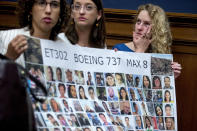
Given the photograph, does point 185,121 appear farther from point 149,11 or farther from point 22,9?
point 22,9

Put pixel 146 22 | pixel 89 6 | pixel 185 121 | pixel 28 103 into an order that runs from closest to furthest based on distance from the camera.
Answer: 1. pixel 28 103
2. pixel 89 6
3. pixel 146 22
4. pixel 185 121

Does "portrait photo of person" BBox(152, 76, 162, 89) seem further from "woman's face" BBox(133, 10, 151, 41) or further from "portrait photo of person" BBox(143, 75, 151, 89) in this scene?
"woman's face" BBox(133, 10, 151, 41)

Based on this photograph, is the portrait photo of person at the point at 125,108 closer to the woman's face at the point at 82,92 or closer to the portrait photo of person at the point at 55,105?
the woman's face at the point at 82,92

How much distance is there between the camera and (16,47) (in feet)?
4.95

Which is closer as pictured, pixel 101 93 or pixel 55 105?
pixel 55 105

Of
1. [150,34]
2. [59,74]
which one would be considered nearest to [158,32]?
[150,34]

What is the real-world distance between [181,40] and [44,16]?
1.42 metres

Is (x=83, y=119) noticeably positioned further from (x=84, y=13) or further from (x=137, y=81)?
(x=84, y=13)

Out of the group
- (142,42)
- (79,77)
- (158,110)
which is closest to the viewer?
(79,77)

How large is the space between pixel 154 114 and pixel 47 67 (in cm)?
50

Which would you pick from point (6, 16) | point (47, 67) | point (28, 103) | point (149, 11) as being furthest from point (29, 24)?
point (6, 16)

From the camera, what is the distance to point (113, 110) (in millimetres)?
1781

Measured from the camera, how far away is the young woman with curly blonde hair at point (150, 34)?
219 cm

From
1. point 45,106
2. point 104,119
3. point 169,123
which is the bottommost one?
point 169,123
